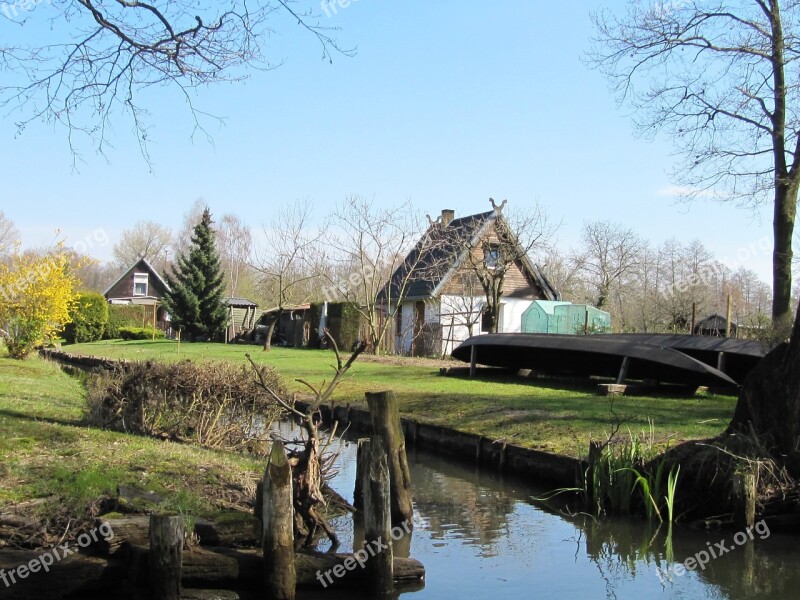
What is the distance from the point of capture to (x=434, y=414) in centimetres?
1750

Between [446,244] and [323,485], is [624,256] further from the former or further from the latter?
[323,485]

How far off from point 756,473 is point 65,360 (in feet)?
98.3

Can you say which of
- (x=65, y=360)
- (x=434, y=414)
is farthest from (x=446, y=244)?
(x=434, y=414)

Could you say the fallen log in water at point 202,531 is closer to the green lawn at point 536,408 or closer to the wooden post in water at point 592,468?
the wooden post in water at point 592,468

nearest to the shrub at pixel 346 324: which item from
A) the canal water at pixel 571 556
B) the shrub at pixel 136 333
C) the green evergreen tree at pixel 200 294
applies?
the green evergreen tree at pixel 200 294

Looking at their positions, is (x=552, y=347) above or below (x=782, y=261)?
below

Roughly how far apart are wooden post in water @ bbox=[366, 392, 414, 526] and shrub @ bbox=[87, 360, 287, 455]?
257 cm

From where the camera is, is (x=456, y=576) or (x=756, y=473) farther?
(x=756, y=473)

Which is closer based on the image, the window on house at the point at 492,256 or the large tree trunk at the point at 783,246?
the large tree trunk at the point at 783,246

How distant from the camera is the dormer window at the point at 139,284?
73.4 meters

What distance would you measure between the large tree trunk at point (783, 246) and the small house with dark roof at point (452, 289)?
1631 cm

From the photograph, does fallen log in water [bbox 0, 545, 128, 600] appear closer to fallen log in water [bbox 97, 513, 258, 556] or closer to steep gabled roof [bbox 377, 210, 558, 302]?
fallen log in water [bbox 97, 513, 258, 556]

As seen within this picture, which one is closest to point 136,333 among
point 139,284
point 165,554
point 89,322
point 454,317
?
point 89,322

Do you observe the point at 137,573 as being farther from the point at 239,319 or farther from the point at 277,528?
the point at 239,319
